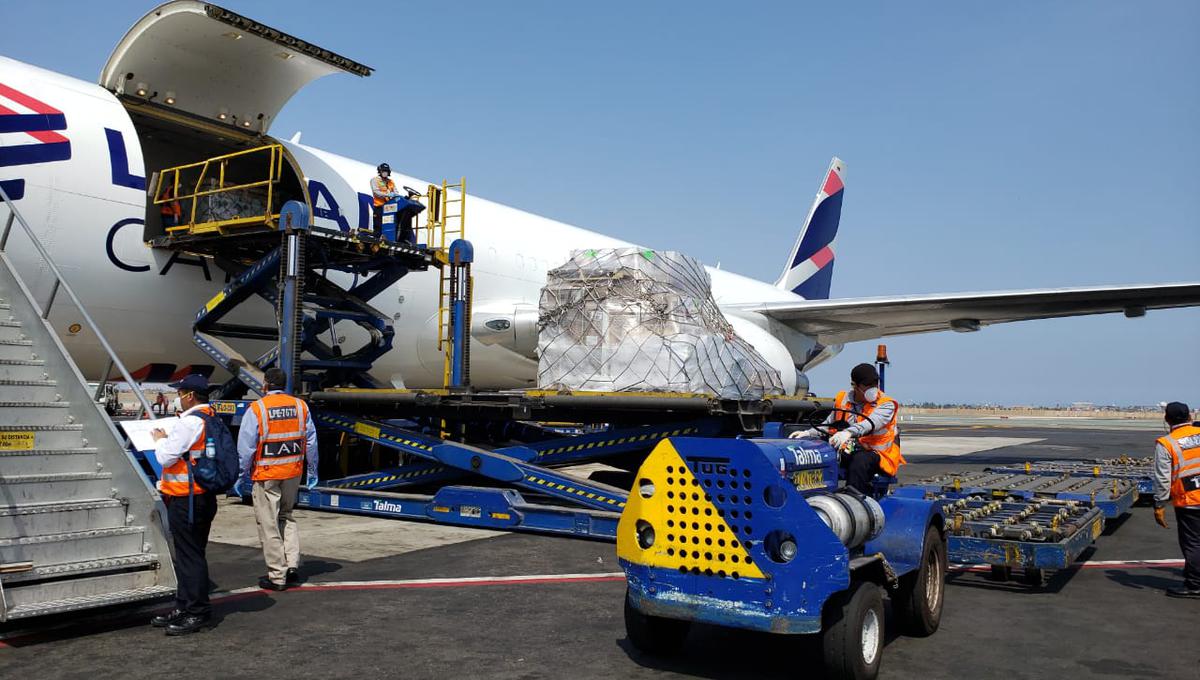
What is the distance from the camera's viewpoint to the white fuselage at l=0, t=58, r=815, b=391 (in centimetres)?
1034

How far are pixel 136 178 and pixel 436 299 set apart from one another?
5201 mm

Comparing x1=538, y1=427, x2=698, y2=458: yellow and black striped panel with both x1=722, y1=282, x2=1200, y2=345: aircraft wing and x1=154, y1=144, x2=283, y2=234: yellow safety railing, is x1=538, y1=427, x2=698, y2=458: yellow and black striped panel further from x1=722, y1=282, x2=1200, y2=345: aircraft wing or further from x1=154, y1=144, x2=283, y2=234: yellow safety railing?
x1=722, y1=282, x2=1200, y2=345: aircraft wing

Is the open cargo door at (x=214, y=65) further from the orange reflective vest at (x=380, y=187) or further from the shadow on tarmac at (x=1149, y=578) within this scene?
the shadow on tarmac at (x=1149, y=578)

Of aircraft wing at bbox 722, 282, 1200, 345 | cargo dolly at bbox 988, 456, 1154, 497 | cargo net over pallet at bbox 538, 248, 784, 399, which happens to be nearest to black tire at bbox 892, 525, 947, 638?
cargo net over pallet at bbox 538, 248, 784, 399

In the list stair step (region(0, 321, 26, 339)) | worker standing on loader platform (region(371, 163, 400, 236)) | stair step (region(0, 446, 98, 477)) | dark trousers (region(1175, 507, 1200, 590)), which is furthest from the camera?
worker standing on loader platform (region(371, 163, 400, 236))

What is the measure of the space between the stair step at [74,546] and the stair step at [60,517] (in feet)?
0.19

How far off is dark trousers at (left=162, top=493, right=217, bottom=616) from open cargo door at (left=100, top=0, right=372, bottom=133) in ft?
24.8

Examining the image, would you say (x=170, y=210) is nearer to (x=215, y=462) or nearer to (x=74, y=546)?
(x=74, y=546)

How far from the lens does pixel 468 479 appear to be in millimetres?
13836

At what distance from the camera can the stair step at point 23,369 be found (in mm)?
7238

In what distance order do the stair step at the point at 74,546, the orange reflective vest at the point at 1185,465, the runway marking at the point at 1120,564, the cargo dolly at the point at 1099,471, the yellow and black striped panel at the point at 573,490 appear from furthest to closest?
the cargo dolly at the point at 1099,471, the yellow and black striped panel at the point at 573,490, the runway marking at the point at 1120,564, the orange reflective vest at the point at 1185,465, the stair step at the point at 74,546

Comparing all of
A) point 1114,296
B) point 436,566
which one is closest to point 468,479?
point 436,566

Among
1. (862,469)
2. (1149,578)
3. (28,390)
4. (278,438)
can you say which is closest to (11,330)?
(28,390)

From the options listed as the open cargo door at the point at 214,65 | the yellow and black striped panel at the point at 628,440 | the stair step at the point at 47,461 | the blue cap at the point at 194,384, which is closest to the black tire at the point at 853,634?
the blue cap at the point at 194,384
